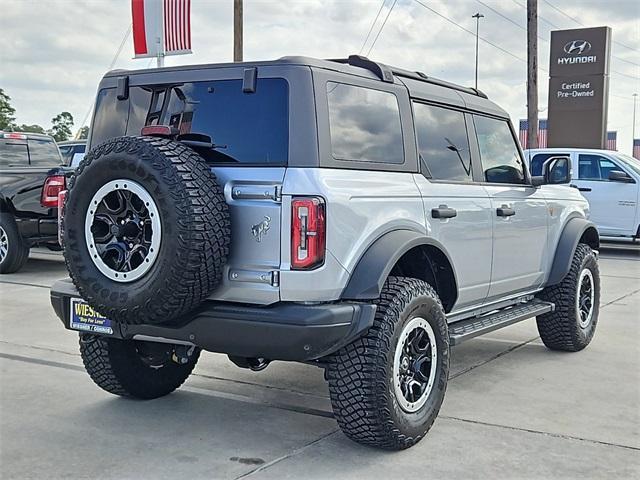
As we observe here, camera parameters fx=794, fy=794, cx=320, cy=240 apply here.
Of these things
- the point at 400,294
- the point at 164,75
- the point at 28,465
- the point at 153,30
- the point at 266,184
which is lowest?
the point at 28,465

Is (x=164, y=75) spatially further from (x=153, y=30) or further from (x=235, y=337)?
(x=153, y=30)

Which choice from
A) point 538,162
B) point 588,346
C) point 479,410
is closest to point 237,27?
point 538,162

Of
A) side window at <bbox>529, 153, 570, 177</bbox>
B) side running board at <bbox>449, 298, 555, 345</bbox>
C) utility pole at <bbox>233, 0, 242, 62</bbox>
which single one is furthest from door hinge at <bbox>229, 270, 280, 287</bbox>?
utility pole at <bbox>233, 0, 242, 62</bbox>

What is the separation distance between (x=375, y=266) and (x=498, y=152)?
229cm

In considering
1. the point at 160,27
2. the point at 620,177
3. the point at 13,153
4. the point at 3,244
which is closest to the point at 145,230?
the point at 160,27

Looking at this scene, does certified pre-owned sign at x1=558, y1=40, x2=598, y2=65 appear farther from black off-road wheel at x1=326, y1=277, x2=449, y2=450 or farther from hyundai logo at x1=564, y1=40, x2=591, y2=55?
black off-road wheel at x1=326, y1=277, x2=449, y2=450

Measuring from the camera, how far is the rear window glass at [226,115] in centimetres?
399

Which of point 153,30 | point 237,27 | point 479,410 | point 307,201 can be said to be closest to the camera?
point 307,201

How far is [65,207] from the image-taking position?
13.1ft

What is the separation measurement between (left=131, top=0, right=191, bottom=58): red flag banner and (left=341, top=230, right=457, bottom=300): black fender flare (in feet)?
23.3

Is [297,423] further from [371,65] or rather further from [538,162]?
[538,162]

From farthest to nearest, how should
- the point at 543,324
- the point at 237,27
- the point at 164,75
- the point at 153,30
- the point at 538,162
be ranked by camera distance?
the point at 237,27
the point at 538,162
the point at 153,30
the point at 543,324
the point at 164,75

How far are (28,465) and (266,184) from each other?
1788 mm

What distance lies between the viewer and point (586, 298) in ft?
22.1
